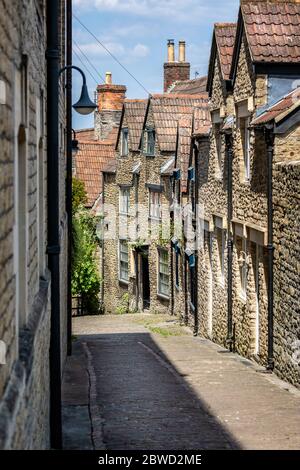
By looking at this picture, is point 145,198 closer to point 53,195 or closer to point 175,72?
point 175,72

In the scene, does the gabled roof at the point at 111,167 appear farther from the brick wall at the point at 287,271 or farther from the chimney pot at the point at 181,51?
the brick wall at the point at 287,271

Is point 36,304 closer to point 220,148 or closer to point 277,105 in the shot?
point 277,105

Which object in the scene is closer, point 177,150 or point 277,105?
point 277,105

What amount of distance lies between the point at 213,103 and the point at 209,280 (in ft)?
15.2

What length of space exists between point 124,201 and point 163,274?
546 cm

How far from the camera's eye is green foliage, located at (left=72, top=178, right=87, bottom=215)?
126 feet

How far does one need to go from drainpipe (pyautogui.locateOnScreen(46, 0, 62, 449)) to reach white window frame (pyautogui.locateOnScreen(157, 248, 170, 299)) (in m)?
22.6

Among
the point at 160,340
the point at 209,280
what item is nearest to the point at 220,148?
the point at 209,280

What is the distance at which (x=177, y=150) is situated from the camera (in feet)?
97.8

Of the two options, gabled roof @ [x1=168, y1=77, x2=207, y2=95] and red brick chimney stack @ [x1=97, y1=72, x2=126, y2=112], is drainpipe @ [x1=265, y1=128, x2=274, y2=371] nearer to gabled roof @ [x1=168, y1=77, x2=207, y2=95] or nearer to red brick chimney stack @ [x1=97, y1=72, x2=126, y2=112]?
gabled roof @ [x1=168, y1=77, x2=207, y2=95]

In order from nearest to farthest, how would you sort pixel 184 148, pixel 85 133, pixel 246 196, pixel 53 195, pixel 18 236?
pixel 18 236 → pixel 53 195 → pixel 246 196 → pixel 184 148 → pixel 85 133

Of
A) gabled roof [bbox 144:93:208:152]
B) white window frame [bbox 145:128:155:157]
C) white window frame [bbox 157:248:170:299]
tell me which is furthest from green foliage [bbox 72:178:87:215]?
gabled roof [bbox 144:93:208:152]

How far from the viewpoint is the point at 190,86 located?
43.9 meters

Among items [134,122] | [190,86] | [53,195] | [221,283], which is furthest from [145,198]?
[53,195]
